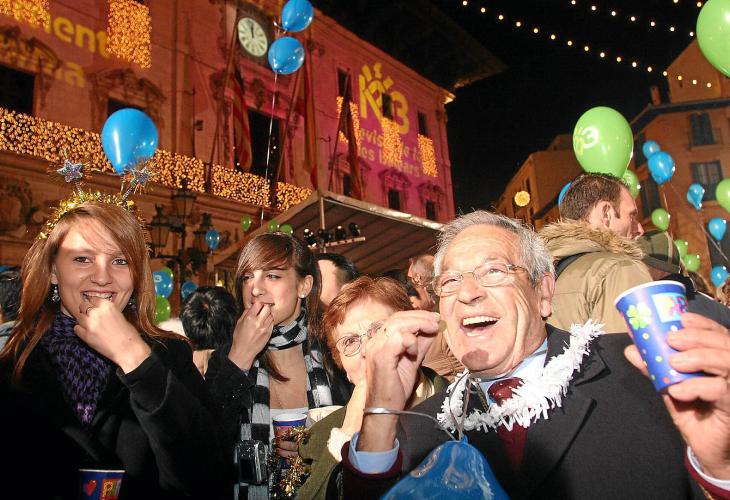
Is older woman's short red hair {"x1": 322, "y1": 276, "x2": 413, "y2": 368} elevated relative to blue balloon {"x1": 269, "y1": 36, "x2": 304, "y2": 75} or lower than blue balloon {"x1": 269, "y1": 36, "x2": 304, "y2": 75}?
lower

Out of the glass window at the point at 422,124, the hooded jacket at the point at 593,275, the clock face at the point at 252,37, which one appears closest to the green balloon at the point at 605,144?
the hooded jacket at the point at 593,275

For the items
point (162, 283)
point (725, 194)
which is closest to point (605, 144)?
point (725, 194)

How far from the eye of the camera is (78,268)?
241cm

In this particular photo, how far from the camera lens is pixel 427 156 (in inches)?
1086

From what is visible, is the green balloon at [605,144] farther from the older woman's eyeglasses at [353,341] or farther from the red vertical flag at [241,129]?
the red vertical flag at [241,129]

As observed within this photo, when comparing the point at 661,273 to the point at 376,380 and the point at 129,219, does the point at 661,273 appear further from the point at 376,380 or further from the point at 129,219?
the point at 129,219

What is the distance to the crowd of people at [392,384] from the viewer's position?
1598mm

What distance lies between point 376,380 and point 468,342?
365 mm

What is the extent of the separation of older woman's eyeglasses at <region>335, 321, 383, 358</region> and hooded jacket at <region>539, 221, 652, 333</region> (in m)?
0.95

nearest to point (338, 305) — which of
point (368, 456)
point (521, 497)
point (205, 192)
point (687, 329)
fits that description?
point (368, 456)

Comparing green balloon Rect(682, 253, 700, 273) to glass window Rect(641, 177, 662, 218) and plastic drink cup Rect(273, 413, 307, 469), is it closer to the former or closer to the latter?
plastic drink cup Rect(273, 413, 307, 469)

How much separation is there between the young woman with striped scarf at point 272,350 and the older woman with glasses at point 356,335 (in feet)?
1.78

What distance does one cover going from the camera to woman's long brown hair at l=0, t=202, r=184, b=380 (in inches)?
92.7

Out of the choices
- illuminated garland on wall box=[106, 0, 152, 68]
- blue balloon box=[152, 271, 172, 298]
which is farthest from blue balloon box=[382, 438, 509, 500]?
illuminated garland on wall box=[106, 0, 152, 68]
